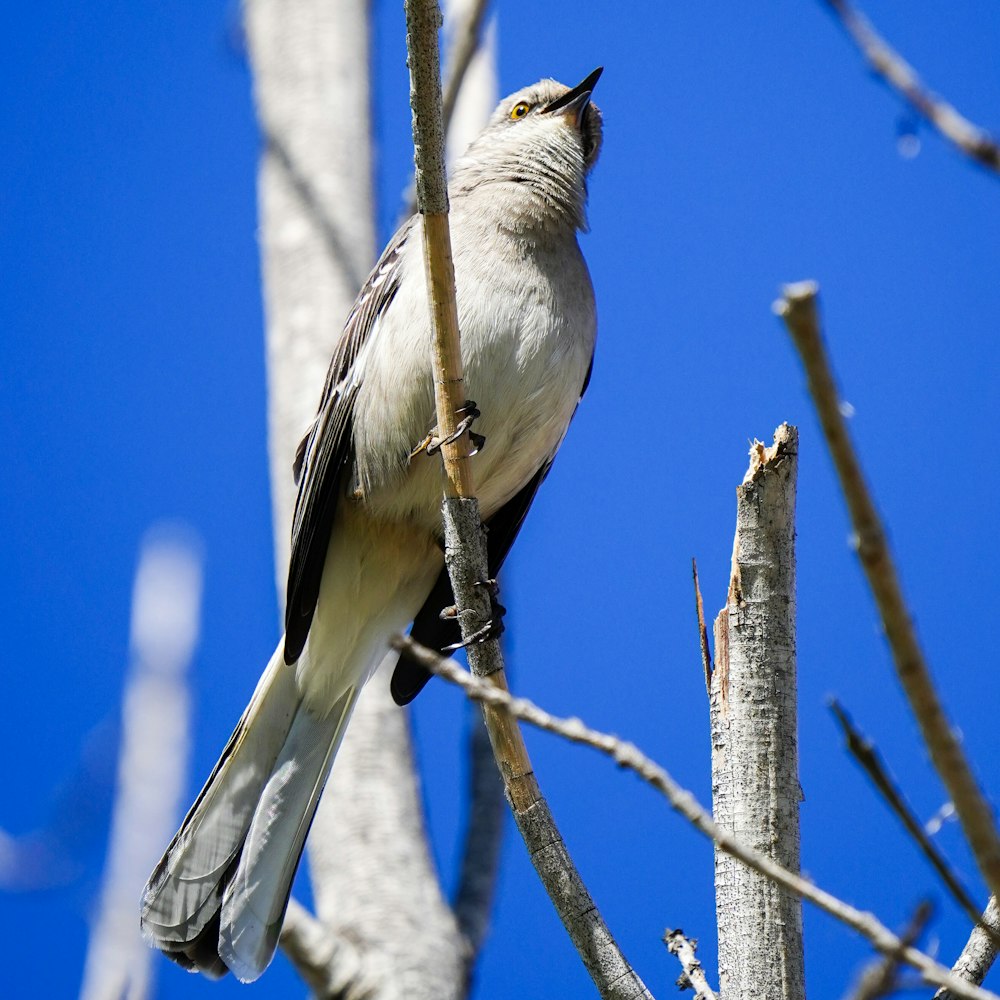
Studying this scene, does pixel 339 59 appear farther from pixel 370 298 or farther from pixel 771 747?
pixel 771 747

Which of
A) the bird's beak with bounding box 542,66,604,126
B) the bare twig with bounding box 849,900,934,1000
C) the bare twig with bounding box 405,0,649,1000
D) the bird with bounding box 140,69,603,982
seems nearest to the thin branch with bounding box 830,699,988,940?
the bare twig with bounding box 849,900,934,1000

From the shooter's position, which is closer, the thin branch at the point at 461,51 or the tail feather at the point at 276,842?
the tail feather at the point at 276,842

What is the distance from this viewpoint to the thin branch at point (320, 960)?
2930mm

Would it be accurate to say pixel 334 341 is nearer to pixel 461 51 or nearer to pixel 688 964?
pixel 461 51

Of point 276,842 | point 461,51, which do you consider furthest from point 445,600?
point 461,51

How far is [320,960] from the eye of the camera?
3033 millimetres

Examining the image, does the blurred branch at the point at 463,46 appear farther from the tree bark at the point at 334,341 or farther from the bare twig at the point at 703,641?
the bare twig at the point at 703,641

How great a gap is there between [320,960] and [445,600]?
5.12 feet

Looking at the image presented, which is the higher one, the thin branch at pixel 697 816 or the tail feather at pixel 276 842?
the tail feather at pixel 276 842

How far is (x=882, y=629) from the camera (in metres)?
1.16

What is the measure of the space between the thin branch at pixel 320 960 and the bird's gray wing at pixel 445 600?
0.95 metres

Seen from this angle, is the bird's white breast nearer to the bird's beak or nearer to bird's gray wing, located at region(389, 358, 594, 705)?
bird's gray wing, located at region(389, 358, 594, 705)

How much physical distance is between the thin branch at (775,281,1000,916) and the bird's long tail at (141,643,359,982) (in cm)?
251

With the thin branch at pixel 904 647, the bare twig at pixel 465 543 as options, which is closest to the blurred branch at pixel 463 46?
the bare twig at pixel 465 543
